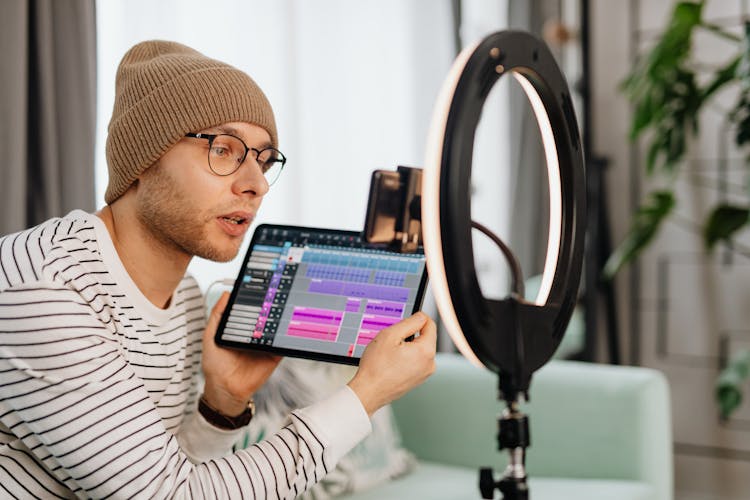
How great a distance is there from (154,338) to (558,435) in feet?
3.38

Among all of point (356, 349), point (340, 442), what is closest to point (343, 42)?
point (356, 349)

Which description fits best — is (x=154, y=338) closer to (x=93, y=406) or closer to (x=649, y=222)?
(x=93, y=406)

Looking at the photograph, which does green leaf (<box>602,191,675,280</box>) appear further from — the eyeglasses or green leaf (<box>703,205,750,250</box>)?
the eyeglasses

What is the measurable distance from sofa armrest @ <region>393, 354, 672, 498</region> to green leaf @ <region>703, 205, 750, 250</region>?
2.62ft

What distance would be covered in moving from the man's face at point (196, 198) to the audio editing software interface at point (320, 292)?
0.10 meters

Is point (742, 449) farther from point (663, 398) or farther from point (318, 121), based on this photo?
point (318, 121)

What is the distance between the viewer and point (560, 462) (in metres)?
1.77

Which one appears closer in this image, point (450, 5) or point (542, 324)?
point (542, 324)

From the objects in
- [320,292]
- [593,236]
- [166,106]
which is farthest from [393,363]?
[593,236]

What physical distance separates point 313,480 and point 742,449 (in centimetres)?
251

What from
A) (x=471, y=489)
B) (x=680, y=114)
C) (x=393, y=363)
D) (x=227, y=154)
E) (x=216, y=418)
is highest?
(x=680, y=114)

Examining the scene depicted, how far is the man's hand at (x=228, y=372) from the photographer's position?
115cm

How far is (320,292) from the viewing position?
1100 mm

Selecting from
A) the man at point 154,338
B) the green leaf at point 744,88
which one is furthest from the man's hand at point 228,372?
the green leaf at point 744,88
